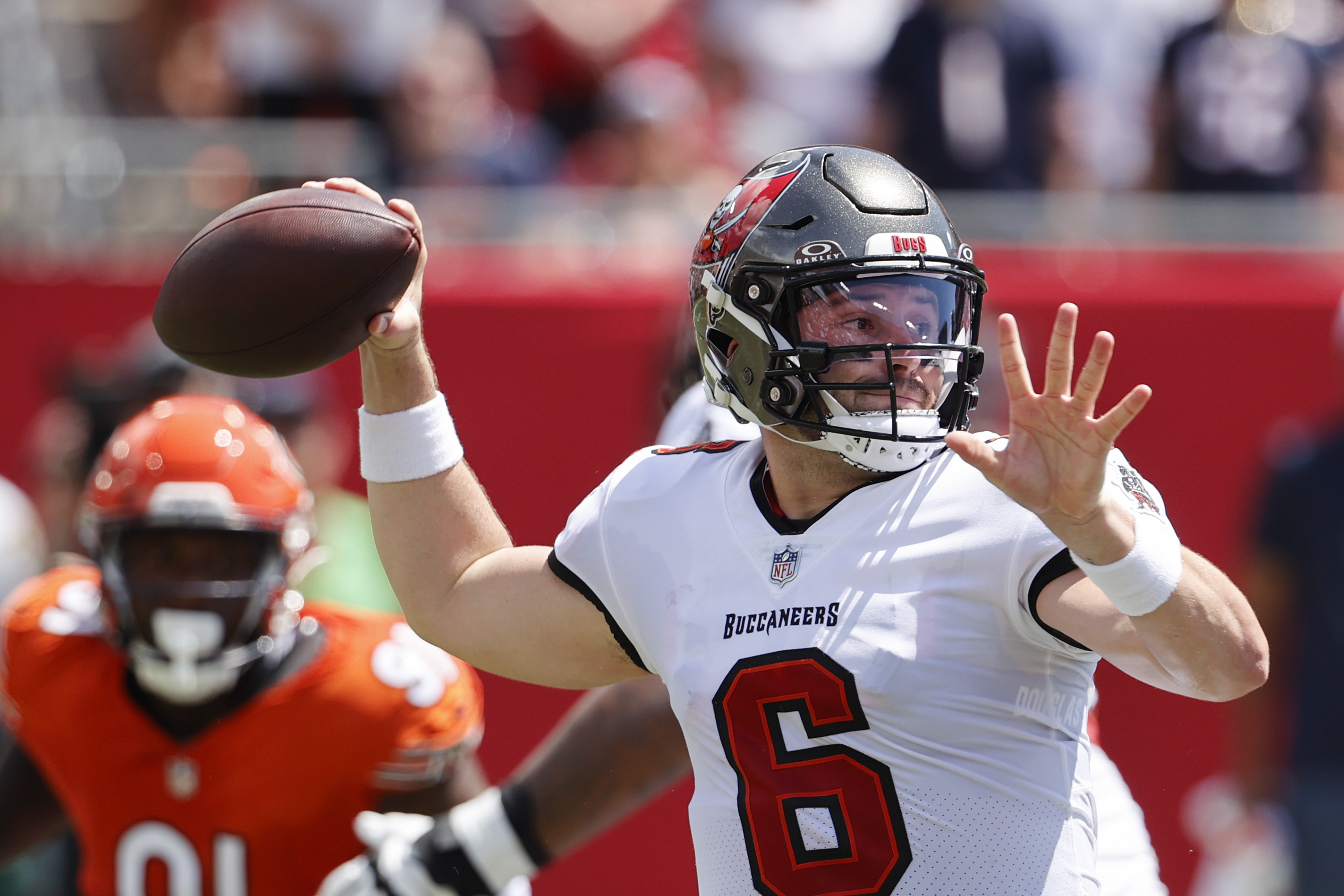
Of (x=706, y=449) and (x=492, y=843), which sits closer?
(x=706, y=449)

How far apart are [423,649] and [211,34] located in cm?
418

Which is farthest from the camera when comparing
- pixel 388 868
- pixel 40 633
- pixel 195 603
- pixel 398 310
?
pixel 40 633

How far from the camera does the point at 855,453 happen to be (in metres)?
2.34

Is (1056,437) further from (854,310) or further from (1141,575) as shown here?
(854,310)

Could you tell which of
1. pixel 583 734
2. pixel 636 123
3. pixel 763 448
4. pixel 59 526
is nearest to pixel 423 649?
pixel 583 734

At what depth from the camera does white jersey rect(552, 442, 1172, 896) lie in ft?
7.22

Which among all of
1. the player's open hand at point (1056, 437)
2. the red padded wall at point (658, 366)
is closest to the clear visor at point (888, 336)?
the player's open hand at point (1056, 437)

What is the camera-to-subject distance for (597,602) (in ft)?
8.41

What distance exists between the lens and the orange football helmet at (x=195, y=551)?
3342 mm

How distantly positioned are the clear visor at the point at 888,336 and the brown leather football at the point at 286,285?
0.68m

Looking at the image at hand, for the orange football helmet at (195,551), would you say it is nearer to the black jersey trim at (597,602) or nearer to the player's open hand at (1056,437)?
the black jersey trim at (597,602)

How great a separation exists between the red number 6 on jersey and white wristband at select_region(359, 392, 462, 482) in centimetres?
68

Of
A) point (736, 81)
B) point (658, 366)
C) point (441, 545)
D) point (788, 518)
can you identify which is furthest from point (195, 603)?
point (736, 81)

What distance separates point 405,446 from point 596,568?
0.37 metres
